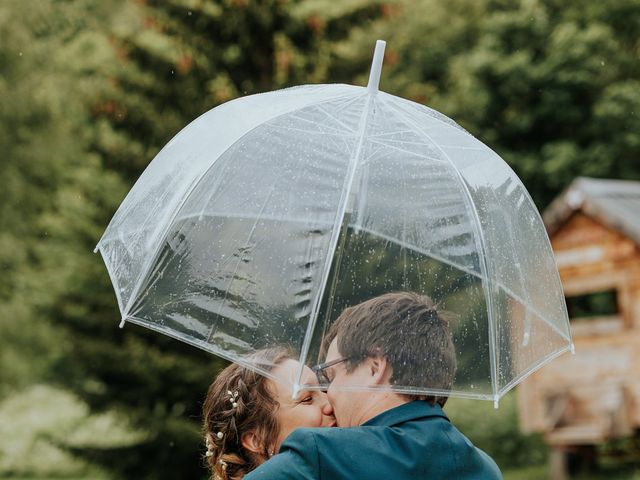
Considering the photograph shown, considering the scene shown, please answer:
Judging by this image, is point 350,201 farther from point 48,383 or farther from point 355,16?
point 48,383

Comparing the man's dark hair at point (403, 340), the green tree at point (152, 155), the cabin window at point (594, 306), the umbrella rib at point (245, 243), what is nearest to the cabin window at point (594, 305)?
the cabin window at point (594, 306)

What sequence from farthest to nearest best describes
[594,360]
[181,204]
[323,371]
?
1. [594,360]
2. [181,204]
3. [323,371]

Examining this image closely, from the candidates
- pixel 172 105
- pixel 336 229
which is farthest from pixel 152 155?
pixel 336 229

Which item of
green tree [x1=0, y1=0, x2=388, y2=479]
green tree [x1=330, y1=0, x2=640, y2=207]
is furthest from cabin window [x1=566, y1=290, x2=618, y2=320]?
green tree [x1=0, y1=0, x2=388, y2=479]

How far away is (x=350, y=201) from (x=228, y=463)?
2.94 ft

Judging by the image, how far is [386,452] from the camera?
2340mm

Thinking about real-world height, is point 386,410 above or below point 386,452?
above

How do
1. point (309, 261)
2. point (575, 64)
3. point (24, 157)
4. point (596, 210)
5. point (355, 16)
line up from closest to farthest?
1. point (309, 261)
2. point (355, 16)
3. point (596, 210)
4. point (575, 64)
5. point (24, 157)

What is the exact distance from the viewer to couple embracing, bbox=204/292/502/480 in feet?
7.54

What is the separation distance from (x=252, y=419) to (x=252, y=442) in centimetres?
7

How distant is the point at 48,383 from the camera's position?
29.1 metres

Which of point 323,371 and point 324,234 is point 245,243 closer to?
point 324,234

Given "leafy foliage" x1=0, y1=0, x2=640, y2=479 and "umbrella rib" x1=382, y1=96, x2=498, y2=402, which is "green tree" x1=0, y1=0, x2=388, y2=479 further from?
"umbrella rib" x1=382, y1=96, x2=498, y2=402

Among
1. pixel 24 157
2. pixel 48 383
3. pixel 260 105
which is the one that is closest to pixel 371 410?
pixel 260 105
